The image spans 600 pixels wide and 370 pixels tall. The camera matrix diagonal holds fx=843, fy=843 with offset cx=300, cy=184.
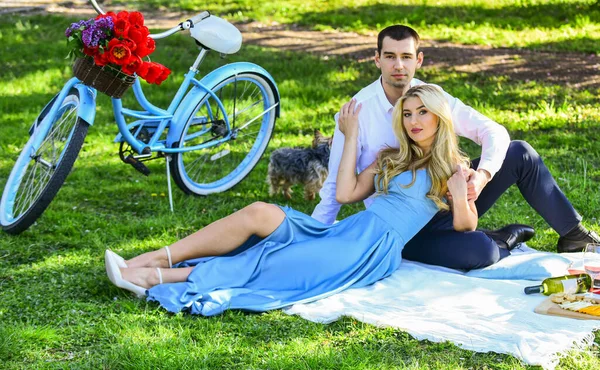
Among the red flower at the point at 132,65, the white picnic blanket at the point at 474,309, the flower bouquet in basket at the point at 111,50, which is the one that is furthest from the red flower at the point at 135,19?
the white picnic blanket at the point at 474,309

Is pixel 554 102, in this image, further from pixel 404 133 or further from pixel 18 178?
pixel 18 178

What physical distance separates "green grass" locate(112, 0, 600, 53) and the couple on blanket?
20.3 ft

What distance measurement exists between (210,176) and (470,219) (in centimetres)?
289

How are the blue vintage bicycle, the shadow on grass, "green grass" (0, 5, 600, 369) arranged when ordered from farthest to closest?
the shadow on grass
the blue vintage bicycle
"green grass" (0, 5, 600, 369)

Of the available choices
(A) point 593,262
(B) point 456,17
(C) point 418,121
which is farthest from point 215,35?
(B) point 456,17

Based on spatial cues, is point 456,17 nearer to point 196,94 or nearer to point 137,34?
point 196,94

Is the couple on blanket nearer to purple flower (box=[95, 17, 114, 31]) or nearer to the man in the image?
the man

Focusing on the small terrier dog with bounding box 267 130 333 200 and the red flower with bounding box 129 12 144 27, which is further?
the small terrier dog with bounding box 267 130 333 200

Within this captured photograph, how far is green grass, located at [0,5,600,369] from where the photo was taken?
12.4 feet

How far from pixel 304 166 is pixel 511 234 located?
1.70 metres

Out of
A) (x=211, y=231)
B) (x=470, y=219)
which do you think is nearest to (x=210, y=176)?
(x=211, y=231)

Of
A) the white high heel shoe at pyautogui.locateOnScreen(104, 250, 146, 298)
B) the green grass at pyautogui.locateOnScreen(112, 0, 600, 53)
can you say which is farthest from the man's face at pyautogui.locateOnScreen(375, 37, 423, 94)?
the green grass at pyautogui.locateOnScreen(112, 0, 600, 53)

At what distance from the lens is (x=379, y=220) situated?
4711 millimetres

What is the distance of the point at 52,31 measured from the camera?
12336 mm
